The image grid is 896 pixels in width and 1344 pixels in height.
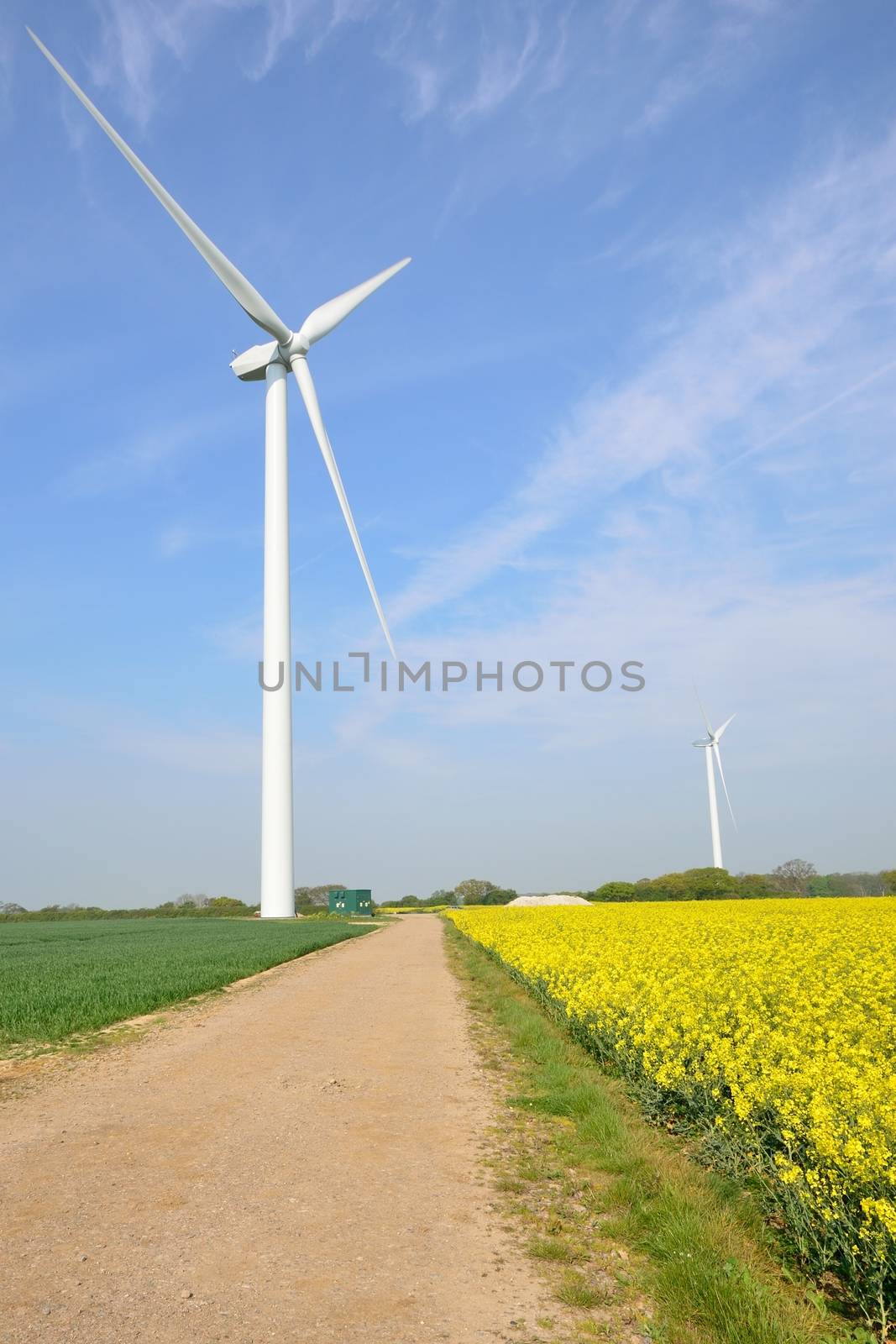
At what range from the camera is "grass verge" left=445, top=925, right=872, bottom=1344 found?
5277 mm

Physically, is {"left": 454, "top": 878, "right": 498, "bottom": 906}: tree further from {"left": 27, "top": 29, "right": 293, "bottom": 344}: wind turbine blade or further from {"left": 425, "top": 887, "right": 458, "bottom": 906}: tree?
{"left": 27, "top": 29, "right": 293, "bottom": 344}: wind turbine blade

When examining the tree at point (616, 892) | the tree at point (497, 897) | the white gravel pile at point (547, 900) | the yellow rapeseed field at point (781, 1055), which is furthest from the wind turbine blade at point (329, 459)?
the tree at point (497, 897)

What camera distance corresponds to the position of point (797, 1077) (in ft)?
23.6

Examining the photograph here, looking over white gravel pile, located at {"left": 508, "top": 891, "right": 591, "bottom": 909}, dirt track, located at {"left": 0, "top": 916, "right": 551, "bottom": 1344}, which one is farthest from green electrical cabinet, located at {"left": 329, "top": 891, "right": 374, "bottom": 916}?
dirt track, located at {"left": 0, "top": 916, "right": 551, "bottom": 1344}

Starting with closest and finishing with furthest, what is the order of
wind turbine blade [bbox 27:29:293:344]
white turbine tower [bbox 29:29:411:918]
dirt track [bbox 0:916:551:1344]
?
1. dirt track [bbox 0:916:551:1344]
2. wind turbine blade [bbox 27:29:293:344]
3. white turbine tower [bbox 29:29:411:918]

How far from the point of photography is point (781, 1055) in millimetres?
8898

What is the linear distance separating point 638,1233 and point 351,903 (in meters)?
111

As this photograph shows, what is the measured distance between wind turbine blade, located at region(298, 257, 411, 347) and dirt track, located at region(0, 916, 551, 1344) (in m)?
53.6

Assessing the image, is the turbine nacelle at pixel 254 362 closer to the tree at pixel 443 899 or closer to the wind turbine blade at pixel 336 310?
the wind turbine blade at pixel 336 310

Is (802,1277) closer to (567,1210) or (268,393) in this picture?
(567,1210)

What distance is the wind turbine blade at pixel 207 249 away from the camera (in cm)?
3916

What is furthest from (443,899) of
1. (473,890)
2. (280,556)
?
(280,556)

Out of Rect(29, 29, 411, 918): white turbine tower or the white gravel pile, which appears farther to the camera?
the white gravel pile

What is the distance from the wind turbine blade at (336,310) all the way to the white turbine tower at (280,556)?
0.06 meters
